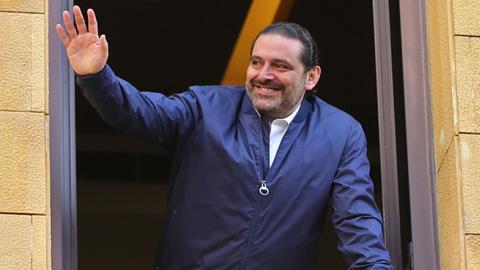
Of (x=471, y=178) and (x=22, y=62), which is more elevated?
(x=22, y=62)

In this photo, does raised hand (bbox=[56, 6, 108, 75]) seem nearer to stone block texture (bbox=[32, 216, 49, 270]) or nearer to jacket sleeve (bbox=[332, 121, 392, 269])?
stone block texture (bbox=[32, 216, 49, 270])

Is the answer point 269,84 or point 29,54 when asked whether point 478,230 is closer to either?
point 269,84

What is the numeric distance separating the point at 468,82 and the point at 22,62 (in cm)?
151

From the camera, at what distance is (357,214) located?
16.5 ft

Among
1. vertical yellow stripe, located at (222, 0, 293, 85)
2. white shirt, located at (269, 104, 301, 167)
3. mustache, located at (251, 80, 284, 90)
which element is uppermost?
vertical yellow stripe, located at (222, 0, 293, 85)

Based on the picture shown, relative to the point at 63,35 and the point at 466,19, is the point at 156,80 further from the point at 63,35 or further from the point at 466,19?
the point at 63,35

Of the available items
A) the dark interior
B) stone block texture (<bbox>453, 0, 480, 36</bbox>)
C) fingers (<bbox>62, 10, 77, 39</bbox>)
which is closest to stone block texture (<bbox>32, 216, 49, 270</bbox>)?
fingers (<bbox>62, 10, 77, 39</bbox>)

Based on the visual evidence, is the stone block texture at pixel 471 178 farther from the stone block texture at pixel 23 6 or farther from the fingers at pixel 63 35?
the stone block texture at pixel 23 6

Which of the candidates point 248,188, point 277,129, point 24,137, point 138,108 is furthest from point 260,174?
point 24,137

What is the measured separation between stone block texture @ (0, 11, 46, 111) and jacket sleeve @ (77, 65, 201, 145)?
0.53 feet

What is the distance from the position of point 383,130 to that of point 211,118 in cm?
61

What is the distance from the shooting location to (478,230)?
4.88 meters

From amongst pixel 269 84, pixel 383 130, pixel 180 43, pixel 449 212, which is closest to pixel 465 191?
pixel 449 212

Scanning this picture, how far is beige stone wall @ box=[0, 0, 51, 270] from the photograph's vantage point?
4680 mm
